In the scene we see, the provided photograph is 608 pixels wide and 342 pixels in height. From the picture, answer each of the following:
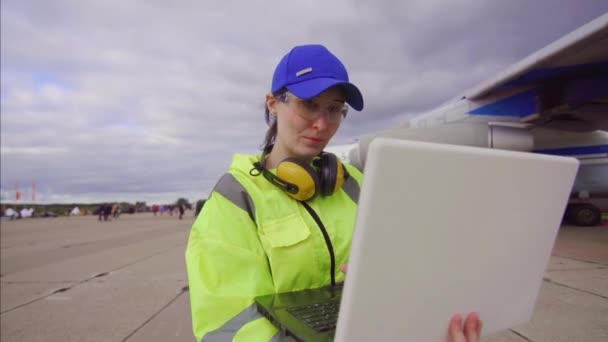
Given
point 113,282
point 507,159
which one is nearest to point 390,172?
point 507,159

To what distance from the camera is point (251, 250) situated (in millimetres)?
972

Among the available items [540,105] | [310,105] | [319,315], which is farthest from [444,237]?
[540,105]

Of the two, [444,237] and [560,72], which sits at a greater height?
[560,72]

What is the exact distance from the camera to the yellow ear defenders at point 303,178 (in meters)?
1.09

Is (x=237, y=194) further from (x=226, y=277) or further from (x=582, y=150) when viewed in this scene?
(x=582, y=150)

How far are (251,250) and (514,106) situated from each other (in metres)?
6.92

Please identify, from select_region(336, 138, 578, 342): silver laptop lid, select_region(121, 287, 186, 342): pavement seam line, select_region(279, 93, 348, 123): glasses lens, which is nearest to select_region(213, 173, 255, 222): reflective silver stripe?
select_region(279, 93, 348, 123): glasses lens

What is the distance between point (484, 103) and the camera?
642cm

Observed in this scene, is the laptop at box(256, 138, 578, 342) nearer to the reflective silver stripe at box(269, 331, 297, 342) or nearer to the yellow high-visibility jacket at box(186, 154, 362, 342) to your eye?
the reflective silver stripe at box(269, 331, 297, 342)

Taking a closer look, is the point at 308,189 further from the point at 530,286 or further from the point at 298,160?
the point at 530,286

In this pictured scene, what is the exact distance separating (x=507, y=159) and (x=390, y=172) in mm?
247

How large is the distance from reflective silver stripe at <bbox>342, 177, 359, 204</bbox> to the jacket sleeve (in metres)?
0.50

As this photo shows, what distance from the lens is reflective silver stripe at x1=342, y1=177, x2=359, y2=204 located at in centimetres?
135

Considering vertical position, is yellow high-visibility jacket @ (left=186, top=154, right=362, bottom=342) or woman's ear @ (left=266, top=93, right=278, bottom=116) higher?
woman's ear @ (left=266, top=93, right=278, bottom=116)
